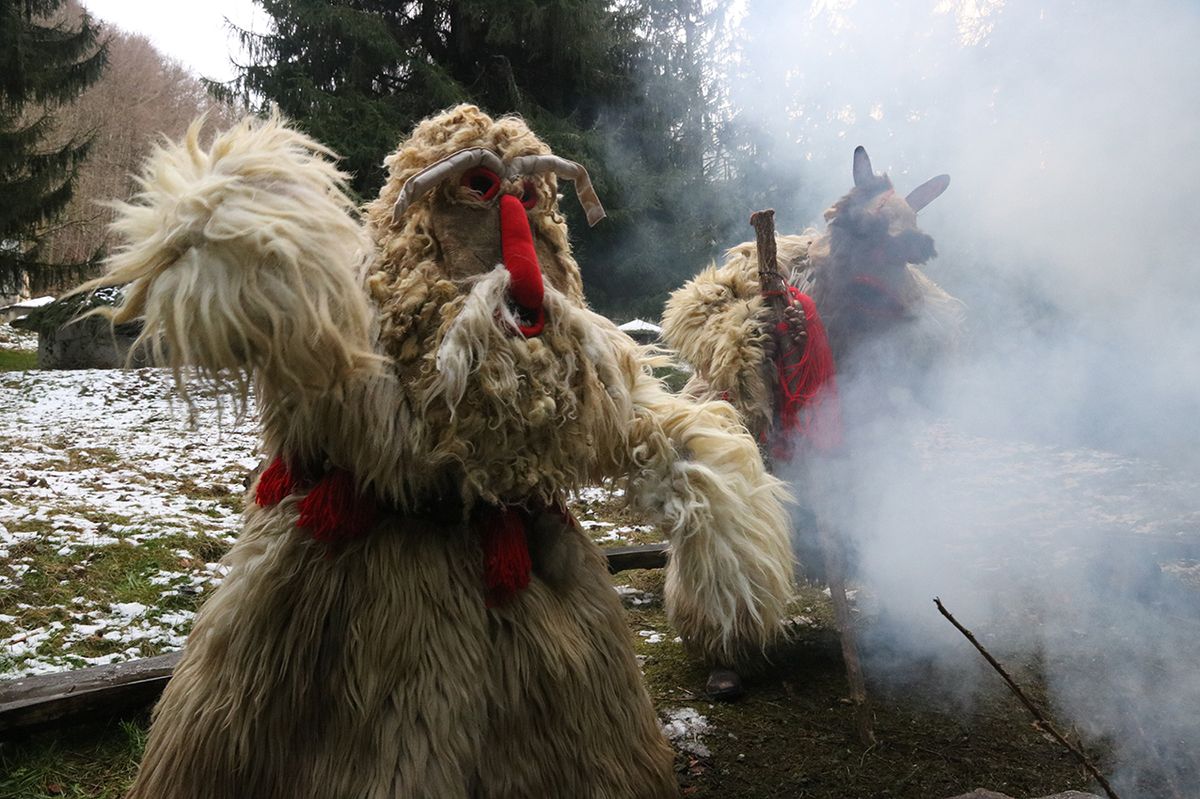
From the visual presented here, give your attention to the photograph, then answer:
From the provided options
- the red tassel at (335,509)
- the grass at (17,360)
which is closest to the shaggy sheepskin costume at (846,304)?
the red tassel at (335,509)

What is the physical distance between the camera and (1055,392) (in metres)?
3.26

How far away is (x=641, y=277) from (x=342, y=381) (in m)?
6.36

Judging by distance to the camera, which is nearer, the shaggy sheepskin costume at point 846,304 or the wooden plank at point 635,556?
the shaggy sheepskin costume at point 846,304

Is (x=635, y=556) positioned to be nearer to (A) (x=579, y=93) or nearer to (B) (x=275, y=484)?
(B) (x=275, y=484)

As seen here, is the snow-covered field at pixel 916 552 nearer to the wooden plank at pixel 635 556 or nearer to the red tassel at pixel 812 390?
the wooden plank at pixel 635 556

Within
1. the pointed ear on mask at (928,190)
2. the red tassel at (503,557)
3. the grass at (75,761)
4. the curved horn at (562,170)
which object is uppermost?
the pointed ear on mask at (928,190)

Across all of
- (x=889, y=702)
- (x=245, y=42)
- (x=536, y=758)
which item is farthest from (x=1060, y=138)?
(x=245, y=42)

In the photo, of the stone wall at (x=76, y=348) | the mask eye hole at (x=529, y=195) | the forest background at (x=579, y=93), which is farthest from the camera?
the stone wall at (x=76, y=348)

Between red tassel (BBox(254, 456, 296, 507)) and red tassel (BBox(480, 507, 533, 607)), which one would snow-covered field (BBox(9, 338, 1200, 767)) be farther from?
red tassel (BBox(254, 456, 296, 507))

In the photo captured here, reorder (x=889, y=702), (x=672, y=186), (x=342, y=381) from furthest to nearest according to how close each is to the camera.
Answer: (x=672, y=186) < (x=889, y=702) < (x=342, y=381)

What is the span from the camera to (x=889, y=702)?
2494 mm

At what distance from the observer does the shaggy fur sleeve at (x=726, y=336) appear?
2.64m

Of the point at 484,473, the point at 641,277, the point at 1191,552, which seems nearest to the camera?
the point at 484,473

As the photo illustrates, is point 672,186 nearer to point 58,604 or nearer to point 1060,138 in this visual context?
point 1060,138
